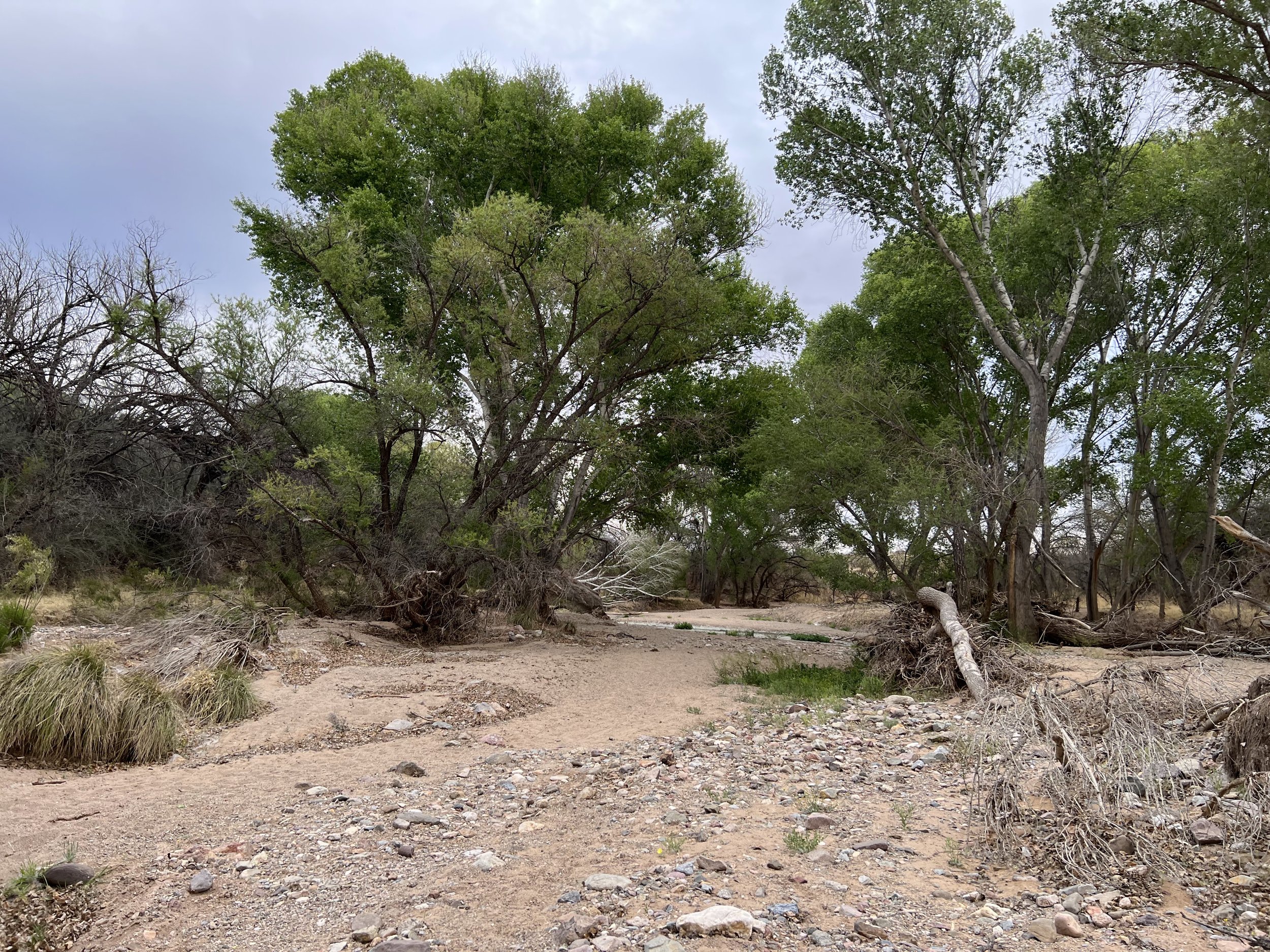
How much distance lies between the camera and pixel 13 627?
9.05 meters

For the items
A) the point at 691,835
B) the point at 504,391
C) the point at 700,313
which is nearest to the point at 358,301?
the point at 504,391

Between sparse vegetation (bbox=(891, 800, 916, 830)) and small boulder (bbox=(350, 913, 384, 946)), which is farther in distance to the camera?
sparse vegetation (bbox=(891, 800, 916, 830))

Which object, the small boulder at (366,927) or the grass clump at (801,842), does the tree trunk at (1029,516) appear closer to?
the grass clump at (801,842)

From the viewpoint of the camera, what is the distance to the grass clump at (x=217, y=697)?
780 centimetres

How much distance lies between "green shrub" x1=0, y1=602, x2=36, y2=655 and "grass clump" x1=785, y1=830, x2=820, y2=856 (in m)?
8.44

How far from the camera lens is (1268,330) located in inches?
617

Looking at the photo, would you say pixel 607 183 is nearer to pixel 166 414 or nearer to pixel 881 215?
pixel 881 215

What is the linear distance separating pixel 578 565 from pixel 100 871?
13396 mm

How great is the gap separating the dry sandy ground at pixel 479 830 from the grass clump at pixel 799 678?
4.07 ft

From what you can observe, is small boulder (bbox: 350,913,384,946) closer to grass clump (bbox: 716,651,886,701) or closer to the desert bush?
the desert bush

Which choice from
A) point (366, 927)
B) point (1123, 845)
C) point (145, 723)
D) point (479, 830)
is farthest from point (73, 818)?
point (1123, 845)

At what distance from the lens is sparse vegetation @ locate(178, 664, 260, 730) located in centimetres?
780

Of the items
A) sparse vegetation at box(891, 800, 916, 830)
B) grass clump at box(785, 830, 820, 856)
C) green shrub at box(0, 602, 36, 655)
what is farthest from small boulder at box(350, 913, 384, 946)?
green shrub at box(0, 602, 36, 655)

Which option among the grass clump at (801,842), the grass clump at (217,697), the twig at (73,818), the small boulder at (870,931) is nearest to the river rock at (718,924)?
the small boulder at (870,931)
